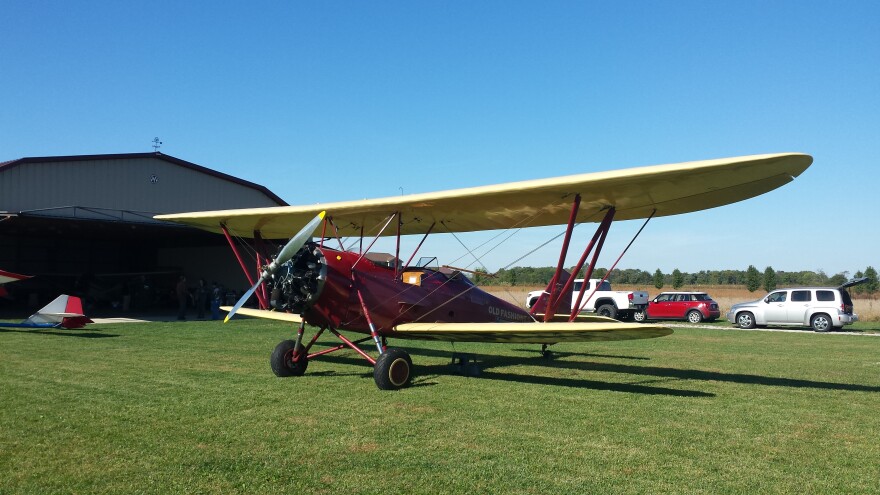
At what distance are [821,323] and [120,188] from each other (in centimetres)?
2728

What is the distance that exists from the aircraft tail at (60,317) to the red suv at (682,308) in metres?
22.3

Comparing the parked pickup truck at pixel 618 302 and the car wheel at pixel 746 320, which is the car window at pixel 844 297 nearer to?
the car wheel at pixel 746 320

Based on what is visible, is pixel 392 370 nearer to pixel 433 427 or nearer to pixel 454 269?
pixel 433 427

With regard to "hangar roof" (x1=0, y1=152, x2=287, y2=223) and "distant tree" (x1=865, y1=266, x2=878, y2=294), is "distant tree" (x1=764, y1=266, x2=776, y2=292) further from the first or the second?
"hangar roof" (x1=0, y1=152, x2=287, y2=223)

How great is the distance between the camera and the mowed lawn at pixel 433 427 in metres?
4.75

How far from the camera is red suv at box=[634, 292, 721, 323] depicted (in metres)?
29.2

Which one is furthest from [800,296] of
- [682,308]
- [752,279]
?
[752,279]

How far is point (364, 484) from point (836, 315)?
963 inches

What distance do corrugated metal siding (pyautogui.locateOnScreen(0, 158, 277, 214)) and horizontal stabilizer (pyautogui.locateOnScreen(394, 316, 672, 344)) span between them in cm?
1821

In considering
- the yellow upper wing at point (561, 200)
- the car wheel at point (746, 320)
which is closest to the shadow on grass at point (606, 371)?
the yellow upper wing at point (561, 200)

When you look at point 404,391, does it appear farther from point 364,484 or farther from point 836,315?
point 836,315

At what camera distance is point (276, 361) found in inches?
385

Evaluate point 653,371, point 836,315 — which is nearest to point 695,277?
point 836,315

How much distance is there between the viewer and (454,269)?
11.1 meters
